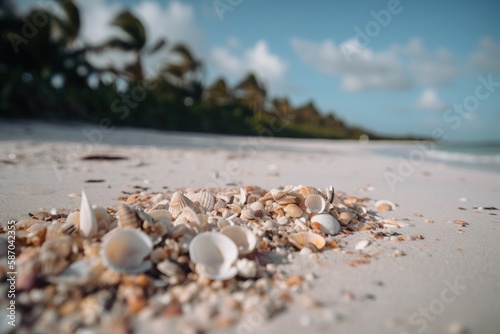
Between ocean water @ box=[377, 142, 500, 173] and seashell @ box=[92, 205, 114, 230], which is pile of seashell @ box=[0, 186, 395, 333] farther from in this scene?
ocean water @ box=[377, 142, 500, 173]

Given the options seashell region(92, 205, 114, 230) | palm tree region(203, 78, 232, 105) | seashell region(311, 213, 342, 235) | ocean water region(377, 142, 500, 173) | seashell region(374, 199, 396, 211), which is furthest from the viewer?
palm tree region(203, 78, 232, 105)

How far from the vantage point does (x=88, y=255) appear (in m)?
1.24

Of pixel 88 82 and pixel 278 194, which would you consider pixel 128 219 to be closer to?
pixel 278 194

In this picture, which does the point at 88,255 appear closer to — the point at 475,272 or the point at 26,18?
the point at 475,272

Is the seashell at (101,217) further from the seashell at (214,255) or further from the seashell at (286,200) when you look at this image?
the seashell at (286,200)

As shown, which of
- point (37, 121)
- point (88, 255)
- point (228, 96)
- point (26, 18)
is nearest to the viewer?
point (88, 255)

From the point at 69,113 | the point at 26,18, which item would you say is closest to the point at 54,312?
the point at 69,113

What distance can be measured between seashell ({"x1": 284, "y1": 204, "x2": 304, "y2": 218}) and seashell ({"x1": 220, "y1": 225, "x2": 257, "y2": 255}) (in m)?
0.49

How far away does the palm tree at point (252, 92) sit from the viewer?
3044 cm

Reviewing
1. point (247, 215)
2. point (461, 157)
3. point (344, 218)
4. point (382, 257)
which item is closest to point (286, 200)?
point (247, 215)

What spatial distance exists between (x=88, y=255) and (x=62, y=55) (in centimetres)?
1698

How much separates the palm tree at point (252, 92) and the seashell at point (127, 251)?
1161 inches

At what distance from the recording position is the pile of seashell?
1.03 metres

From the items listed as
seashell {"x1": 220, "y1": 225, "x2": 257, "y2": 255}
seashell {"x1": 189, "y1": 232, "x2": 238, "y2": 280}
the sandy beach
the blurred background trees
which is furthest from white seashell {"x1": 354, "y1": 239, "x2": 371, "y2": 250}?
the blurred background trees
